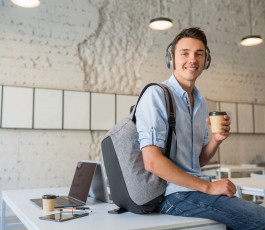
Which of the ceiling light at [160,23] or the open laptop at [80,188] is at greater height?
the ceiling light at [160,23]

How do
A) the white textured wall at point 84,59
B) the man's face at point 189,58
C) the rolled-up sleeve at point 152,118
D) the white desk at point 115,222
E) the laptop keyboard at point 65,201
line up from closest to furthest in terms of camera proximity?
the white desk at point 115,222 < the rolled-up sleeve at point 152,118 < the man's face at point 189,58 < the laptop keyboard at point 65,201 < the white textured wall at point 84,59

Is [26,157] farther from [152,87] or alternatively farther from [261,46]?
[261,46]

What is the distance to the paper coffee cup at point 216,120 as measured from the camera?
4.32ft

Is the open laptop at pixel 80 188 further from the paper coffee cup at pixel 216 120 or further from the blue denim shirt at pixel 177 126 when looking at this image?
the paper coffee cup at pixel 216 120

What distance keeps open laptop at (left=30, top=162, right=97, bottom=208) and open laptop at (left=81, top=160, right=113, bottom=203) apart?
34 mm

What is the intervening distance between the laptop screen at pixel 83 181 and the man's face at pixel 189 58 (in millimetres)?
677

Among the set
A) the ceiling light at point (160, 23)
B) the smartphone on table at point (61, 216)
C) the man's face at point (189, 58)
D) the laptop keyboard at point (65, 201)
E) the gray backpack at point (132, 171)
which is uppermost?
the ceiling light at point (160, 23)

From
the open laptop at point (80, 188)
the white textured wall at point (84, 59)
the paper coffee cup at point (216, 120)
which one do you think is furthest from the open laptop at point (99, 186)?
the white textured wall at point (84, 59)

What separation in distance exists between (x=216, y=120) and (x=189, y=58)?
303 millimetres

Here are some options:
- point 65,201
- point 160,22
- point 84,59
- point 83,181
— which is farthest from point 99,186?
point 84,59

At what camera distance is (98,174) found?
5.58 ft

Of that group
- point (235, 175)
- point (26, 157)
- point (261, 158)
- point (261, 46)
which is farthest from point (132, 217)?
point (261, 46)

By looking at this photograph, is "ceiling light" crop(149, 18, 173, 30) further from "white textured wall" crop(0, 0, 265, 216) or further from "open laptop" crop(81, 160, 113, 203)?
"open laptop" crop(81, 160, 113, 203)

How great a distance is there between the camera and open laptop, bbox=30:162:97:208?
162 cm
